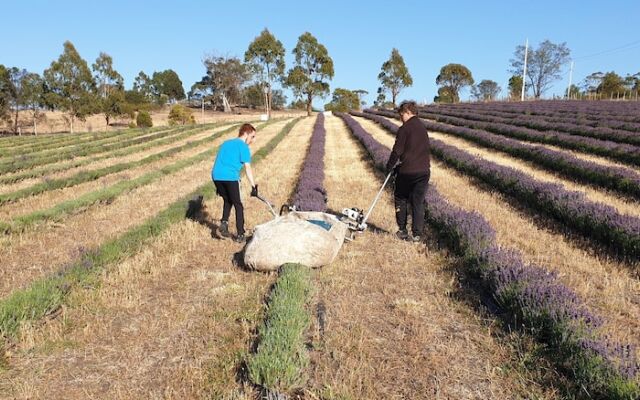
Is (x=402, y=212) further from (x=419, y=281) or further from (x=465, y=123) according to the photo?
(x=465, y=123)

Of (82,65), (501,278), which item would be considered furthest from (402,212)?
(82,65)

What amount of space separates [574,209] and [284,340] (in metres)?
6.21

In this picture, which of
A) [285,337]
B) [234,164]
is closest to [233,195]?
[234,164]

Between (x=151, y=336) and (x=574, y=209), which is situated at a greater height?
(x=574, y=209)

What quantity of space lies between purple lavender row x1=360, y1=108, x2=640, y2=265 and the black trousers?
2.72 m

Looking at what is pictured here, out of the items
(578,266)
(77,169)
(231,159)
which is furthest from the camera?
(77,169)

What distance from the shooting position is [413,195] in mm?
7035

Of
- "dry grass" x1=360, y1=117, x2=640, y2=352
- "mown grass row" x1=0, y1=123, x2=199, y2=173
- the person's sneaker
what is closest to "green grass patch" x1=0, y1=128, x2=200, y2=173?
"mown grass row" x1=0, y1=123, x2=199, y2=173

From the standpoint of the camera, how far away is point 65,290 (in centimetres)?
492

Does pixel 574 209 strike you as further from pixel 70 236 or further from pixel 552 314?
pixel 70 236

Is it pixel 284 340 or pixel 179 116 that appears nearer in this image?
pixel 284 340

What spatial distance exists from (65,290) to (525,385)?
4.69 metres

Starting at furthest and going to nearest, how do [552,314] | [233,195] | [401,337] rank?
[233,195], [401,337], [552,314]

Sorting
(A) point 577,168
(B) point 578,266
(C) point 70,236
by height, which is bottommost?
(C) point 70,236
